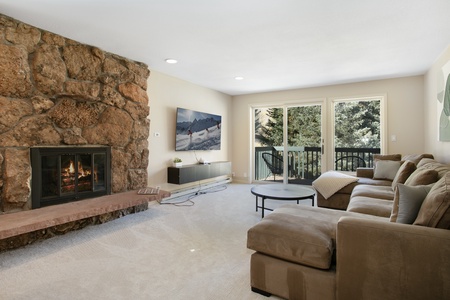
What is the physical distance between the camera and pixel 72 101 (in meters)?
2.96

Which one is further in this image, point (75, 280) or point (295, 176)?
point (295, 176)

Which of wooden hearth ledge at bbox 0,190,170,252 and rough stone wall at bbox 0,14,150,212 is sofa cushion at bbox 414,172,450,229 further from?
rough stone wall at bbox 0,14,150,212

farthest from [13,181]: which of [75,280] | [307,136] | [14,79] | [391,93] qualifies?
[391,93]

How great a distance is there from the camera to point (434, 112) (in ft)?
12.0

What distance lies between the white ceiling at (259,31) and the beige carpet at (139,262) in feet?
7.54

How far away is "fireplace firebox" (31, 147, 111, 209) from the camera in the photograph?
8.67 ft

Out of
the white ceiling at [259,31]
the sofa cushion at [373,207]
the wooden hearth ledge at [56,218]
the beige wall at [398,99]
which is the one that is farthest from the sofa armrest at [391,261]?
the beige wall at [398,99]

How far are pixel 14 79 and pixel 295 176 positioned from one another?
526cm

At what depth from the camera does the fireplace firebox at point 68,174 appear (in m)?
2.64

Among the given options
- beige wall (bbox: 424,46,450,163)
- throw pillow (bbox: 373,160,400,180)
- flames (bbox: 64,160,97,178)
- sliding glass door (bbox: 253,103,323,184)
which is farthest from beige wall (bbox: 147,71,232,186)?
beige wall (bbox: 424,46,450,163)

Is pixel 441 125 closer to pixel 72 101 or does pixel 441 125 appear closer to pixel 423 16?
pixel 423 16

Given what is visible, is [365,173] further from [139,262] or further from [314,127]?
[139,262]

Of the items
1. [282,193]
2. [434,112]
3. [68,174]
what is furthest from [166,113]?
[434,112]

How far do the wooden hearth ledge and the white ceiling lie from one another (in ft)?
6.49
